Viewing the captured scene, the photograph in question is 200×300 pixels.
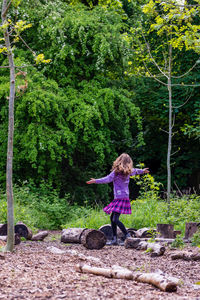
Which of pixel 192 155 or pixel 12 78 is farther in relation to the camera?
pixel 192 155

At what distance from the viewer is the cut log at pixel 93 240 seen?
684 cm

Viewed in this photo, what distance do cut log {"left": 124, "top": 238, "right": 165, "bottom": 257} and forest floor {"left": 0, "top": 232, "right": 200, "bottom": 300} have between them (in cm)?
28

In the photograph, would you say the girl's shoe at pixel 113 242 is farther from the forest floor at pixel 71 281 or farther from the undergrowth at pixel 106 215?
the forest floor at pixel 71 281

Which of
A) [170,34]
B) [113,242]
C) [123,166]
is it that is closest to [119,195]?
[123,166]

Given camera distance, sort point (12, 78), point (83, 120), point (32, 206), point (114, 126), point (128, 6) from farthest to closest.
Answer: point (128, 6) < point (114, 126) < point (83, 120) < point (32, 206) < point (12, 78)

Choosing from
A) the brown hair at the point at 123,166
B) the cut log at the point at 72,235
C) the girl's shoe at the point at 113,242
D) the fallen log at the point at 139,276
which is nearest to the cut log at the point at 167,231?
the girl's shoe at the point at 113,242

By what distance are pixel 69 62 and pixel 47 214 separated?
202 inches

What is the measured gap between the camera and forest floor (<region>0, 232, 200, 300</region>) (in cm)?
334

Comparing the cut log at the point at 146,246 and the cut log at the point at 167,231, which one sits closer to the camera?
the cut log at the point at 146,246

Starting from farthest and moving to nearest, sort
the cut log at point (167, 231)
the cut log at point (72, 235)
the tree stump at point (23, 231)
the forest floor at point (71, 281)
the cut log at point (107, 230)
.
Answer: the cut log at point (107, 230) → the tree stump at point (23, 231) → the cut log at point (167, 231) → the cut log at point (72, 235) → the forest floor at point (71, 281)

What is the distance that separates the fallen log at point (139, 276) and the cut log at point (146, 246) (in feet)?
6.13

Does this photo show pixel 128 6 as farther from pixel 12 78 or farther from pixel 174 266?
pixel 174 266

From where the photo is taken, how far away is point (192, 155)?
1619 cm

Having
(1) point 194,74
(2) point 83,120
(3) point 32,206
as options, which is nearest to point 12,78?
(3) point 32,206
